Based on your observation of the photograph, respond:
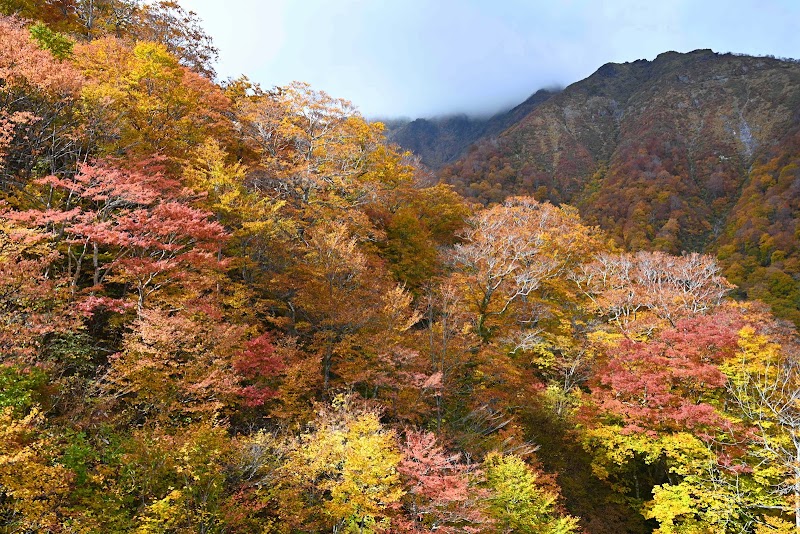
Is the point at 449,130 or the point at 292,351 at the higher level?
the point at 449,130

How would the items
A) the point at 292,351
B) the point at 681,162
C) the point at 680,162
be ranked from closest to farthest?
the point at 292,351
the point at 680,162
the point at 681,162

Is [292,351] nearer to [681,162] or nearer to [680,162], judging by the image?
[680,162]

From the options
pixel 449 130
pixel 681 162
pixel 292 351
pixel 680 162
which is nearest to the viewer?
pixel 292 351

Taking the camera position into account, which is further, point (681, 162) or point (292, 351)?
point (681, 162)

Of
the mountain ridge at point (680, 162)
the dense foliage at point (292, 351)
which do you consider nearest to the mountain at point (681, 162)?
the mountain ridge at point (680, 162)

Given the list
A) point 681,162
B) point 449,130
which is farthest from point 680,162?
point 449,130

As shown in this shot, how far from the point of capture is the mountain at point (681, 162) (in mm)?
60250

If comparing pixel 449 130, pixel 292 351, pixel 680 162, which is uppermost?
pixel 449 130

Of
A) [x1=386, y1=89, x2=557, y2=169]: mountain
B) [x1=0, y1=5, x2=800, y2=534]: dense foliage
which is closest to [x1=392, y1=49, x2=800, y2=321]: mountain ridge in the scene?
[x1=386, y1=89, x2=557, y2=169]: mountain

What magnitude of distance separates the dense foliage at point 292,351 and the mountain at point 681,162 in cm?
4115

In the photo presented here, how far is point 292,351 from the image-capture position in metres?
13.9

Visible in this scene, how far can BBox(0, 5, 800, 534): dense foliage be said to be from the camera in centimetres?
895

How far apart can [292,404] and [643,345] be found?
16.2 m

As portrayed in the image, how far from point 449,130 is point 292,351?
15981 cm
